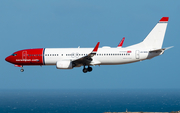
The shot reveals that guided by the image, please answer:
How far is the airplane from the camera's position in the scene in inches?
1983

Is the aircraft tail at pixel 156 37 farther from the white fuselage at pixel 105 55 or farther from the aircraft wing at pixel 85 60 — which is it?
the aircraft wing at pixel 85 60

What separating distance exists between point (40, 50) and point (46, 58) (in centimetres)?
204

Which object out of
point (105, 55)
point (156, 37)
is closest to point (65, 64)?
point (105, 55)

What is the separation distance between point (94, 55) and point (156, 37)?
38.1 feet

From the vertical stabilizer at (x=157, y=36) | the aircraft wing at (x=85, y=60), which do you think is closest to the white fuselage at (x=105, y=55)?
the aircraft wing at (x=85, y=60)

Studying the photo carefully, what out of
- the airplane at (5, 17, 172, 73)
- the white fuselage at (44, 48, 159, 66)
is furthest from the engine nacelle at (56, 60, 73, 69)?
the white fuselage at (44, 48, 159, 66)

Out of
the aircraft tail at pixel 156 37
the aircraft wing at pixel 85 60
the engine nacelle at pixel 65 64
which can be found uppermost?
the aircraft tail at pixel 156 37

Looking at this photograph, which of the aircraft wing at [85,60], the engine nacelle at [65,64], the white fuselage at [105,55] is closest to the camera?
the aircraft wing at [85,60]

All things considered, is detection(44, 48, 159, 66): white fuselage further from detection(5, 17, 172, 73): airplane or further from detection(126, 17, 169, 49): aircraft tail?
detection(126, 17, 169, 49): aircraft tail

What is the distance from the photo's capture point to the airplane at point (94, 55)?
5038 centimetres

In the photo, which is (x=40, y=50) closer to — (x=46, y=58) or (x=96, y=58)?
(x=46, y=58)

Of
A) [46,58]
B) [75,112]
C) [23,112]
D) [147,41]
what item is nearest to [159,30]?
[147,41]

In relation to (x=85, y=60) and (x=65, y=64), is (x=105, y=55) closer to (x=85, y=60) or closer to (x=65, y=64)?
(x=85, y=60)

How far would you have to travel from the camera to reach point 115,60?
50.8 meters
